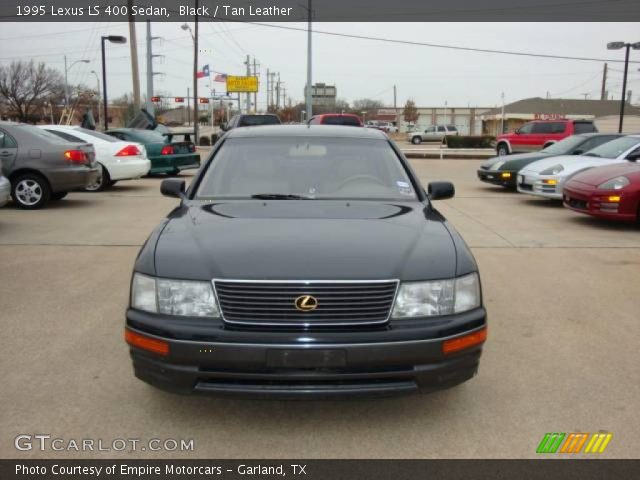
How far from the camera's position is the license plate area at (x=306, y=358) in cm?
263

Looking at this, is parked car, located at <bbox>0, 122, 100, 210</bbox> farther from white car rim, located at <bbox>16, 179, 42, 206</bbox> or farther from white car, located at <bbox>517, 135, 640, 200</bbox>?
white car, located at <bbox>517, 135, 640, 200</bbox>

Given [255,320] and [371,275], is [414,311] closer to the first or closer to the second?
[371,275]

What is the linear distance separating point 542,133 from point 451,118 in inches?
2711

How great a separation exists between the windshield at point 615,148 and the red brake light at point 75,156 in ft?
30.8

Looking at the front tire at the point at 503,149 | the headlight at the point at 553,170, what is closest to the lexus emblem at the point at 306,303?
the headlight at the point at 553,170

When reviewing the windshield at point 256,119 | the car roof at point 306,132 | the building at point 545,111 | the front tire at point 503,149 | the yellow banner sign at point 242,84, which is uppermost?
the yellow banner sign at point 242,84

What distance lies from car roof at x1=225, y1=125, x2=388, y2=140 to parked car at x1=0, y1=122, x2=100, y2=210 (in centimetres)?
637

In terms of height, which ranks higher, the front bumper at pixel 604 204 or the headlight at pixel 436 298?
the headlight at pixel 436 298

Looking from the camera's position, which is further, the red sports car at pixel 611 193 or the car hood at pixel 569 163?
the car hood at pixel 569 163

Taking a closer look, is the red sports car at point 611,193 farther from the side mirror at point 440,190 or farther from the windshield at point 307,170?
the windshield at point 307,170

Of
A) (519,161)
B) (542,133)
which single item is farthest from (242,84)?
(519,161)

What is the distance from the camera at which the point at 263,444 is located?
2869mm

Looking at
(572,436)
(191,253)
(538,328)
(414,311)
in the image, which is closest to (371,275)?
→ (414,311)
